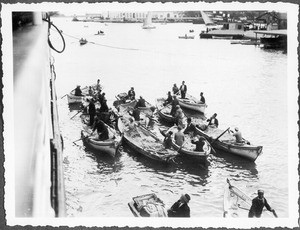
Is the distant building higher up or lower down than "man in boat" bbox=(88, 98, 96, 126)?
higher up

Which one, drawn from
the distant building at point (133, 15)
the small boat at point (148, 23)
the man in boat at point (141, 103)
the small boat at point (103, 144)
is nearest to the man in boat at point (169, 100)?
the man in boat at point (141, 103)

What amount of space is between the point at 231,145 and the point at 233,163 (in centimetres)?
28

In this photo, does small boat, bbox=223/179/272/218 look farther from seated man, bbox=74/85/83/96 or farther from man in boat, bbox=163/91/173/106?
seated man, bbox=74/85/83/96

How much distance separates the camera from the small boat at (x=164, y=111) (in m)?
7.39

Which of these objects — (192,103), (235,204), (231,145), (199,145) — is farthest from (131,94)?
(235,204)

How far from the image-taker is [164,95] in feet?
25.1

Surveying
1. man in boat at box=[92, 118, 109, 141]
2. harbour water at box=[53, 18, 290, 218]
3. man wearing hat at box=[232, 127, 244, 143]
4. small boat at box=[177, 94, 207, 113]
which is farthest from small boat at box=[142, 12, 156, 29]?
man wearing hat at box=[232, 127, 244, 143]

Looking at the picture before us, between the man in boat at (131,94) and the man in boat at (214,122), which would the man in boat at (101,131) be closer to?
the man in boat at (131,94)

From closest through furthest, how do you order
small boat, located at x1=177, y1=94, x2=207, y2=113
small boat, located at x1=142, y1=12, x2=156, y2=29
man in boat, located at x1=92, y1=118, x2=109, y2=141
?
small boat, located at x1=142, y1=12, x2=156, y2=29
man in boat, located at x1=92, y1=118, x2=109, y2=141
small boat, located at x1=177, y1=94, x2=207, y2=113

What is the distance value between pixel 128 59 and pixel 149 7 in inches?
111

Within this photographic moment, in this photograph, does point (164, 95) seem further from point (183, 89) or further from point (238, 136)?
point (238, 136)

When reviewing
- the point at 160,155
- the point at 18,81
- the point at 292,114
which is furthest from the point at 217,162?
the point at 18,81

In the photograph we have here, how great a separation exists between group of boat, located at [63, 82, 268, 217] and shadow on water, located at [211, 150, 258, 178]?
0.27ft

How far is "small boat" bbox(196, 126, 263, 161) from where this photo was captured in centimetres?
571
